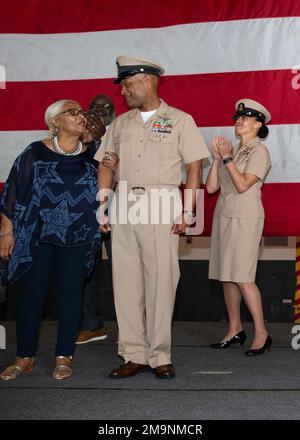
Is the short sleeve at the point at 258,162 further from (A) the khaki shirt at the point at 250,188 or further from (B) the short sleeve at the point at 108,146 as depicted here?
(B) the short sleeve at the point at 108,146

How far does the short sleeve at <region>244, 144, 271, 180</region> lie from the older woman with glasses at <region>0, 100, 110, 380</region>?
0.84 meters

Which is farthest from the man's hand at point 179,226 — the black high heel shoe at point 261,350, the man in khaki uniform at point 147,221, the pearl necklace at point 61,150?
the black high heel shoe at point 261,350

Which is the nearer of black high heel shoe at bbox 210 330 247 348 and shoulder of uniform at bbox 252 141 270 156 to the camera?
shoulder of uniform at bbox 252 141 270 156

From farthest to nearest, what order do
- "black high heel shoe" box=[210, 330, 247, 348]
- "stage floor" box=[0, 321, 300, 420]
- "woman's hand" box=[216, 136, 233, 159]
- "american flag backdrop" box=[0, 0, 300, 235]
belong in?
"black high heel shoe" box=[210, 330, 247, 348] < "american flag backdrop" box=[0, 0, 300, 235] < "woman's hand" box=[216, 136, 233, 159] < "stage floor" box=[0, 321, 300, 420]

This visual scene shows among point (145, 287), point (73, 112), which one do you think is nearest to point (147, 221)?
point (145, 287)

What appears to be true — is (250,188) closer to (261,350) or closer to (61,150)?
(261,350)

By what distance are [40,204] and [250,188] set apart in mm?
1121

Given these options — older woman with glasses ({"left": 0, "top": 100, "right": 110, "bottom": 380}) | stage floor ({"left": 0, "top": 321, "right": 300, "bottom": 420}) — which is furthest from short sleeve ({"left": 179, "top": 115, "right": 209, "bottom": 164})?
stage floor ({"left": 0, "top": 321, "right": 300, "bottom": 420})

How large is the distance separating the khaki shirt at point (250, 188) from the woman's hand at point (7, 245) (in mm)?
1161

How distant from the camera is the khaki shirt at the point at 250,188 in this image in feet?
12.8

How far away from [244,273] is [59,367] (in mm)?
1098

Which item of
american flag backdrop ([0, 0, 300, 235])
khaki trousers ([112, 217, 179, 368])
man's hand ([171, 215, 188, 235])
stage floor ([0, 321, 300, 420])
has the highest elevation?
american flag backdrop ([0, 0, 300, 235])

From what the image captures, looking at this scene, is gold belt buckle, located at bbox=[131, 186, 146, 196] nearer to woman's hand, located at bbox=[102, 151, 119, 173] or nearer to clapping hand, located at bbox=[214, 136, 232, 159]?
woman's hand, located at bbox=[102, 151, 119, 173]

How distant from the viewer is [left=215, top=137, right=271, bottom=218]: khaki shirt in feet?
12.8
